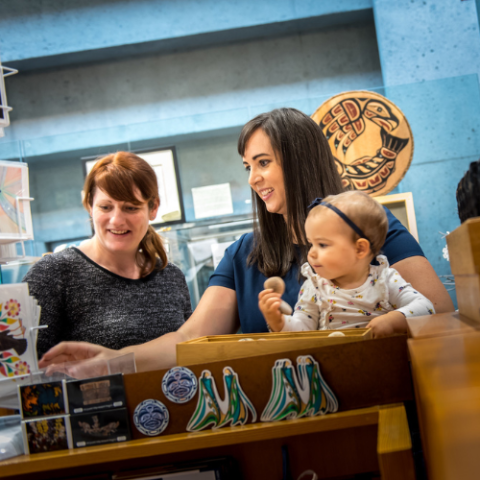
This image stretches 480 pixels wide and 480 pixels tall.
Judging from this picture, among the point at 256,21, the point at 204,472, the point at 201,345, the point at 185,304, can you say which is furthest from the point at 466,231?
the point at 256,21

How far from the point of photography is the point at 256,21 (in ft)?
18.4

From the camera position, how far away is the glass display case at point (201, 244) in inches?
158

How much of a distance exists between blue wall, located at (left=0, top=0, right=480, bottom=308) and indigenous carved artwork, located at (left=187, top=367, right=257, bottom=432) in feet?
11.3

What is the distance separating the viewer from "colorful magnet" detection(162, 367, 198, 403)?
950 mm

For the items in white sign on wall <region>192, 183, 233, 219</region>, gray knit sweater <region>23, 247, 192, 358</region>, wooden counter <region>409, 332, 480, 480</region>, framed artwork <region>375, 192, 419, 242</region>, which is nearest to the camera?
wooden counter <region>409, 332, 480, 480</region>

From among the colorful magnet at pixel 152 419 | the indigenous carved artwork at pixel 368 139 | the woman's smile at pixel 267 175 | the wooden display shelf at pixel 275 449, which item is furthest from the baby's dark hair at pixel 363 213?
the indigenous carved artwork at pixel 368 139

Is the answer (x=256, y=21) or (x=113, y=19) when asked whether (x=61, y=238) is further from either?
(x=256, y=21)

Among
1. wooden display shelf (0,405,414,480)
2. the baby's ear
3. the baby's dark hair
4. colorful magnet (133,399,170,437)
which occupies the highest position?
the baby's dark hair

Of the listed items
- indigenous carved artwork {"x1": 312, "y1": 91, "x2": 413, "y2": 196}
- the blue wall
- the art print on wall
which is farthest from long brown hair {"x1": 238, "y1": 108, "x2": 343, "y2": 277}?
the blue wall

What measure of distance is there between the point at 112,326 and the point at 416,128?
369 centimetres

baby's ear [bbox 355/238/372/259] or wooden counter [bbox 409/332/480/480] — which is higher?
baby's ear [bbox 355/238/372/259]

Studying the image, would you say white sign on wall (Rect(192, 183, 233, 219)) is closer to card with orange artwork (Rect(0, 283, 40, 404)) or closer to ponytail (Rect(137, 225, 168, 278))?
ponytail (Rect(137, 225, 168, 278))

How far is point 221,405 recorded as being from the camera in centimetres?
94

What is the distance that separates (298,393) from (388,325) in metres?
0.25
